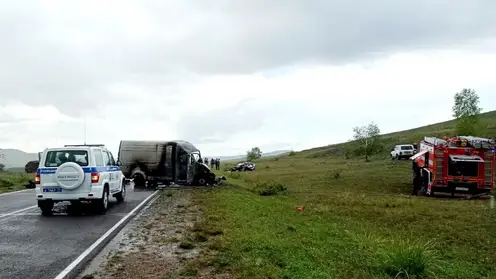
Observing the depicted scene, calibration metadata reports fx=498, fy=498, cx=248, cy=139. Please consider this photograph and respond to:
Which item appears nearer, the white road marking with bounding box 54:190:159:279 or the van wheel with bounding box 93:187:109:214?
the white road marking with bounding box 54:190:159:279

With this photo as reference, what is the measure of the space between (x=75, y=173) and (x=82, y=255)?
21.7ft

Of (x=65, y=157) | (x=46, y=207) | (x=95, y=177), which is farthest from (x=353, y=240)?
(x=46, y=207)

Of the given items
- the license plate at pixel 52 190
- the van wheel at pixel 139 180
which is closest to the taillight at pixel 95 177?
the license plate at pixel 52 190

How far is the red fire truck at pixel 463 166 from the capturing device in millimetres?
27141

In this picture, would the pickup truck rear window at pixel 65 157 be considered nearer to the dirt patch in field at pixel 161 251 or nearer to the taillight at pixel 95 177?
the taillight at pixel 95 177

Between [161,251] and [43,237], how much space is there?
11.5ft

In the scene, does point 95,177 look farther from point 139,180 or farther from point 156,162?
point 139,180

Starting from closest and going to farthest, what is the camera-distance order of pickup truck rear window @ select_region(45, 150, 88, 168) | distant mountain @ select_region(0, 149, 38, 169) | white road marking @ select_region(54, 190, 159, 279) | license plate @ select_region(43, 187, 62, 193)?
1. white road marking @ select_region(54, 190, 159, 279)
2. license plate @ select_region(43, 187, 62, 193)
3. pickup truck rear window @ select_region(45, 150, 88, 168)
4. distant mountain @ select_region(0, 149, 38, 169)

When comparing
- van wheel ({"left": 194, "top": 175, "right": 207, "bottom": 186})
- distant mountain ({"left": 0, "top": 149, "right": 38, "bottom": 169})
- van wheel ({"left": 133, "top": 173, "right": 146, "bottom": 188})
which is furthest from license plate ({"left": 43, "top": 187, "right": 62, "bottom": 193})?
van wheel ({"left": 194, "top": 175, "right": 207, "bottom": 186})

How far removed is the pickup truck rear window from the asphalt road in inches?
64.5

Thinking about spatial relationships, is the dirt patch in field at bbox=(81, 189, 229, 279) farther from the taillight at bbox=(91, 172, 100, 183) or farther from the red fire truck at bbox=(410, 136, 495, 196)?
the red fire truck at bbox=(410, 136, 495, 196)

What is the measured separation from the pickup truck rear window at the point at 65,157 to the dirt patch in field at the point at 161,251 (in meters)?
2.94

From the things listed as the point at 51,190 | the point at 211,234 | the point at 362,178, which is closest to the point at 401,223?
the point at 211,234

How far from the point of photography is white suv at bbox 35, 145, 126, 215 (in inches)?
598
